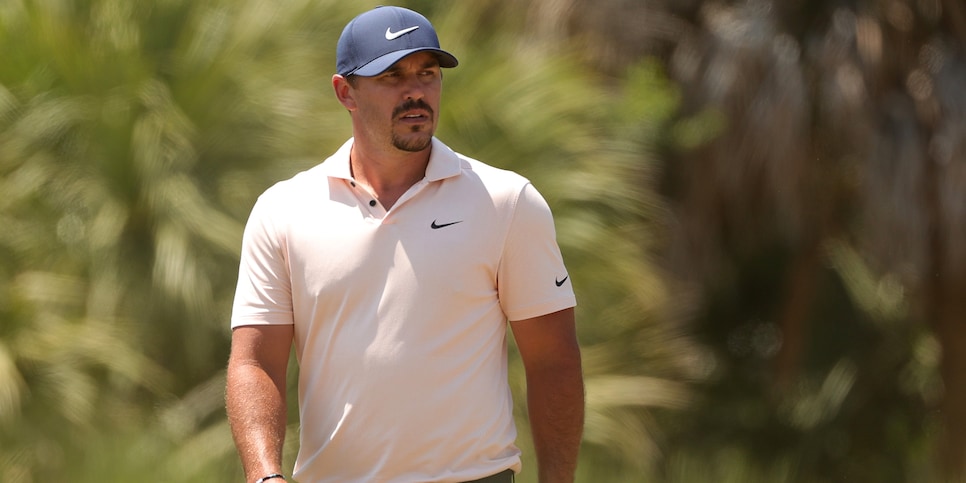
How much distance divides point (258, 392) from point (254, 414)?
0.20 feet

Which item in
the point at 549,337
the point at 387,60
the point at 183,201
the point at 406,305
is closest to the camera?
the point at 406,305

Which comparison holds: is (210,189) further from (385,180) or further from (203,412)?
(385,180)

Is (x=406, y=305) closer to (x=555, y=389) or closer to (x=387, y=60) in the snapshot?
(x=555, y=389)

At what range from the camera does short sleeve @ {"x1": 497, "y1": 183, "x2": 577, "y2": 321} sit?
371 centimetres

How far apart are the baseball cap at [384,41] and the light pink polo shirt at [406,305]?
288 mm

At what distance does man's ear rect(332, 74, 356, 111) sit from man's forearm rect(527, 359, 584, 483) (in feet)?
3.03

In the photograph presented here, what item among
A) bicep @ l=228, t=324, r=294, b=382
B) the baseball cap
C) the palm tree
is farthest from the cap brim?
the palm tree

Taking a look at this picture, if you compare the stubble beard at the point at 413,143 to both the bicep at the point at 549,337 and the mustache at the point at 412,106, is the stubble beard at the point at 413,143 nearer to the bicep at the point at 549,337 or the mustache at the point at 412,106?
the mustache at the point at 412,106

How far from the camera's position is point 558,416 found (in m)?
3.83

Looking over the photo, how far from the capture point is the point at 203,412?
866cm

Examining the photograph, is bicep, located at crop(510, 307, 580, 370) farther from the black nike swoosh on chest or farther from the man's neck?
the man's neck

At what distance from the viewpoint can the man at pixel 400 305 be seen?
11.9 feet

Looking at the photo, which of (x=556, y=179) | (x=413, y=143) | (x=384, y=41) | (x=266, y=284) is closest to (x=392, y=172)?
(x=413, y=143)

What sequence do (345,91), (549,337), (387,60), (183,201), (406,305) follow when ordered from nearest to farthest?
(406,305) → (387,60) → (549,337) → (345,91) → (183,201)
